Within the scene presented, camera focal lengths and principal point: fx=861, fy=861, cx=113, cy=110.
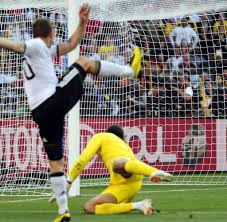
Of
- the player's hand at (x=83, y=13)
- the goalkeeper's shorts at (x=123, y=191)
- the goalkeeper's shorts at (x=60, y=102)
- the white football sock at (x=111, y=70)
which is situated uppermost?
the player's hand at (x=83, y=13)

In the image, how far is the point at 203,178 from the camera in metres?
18.2

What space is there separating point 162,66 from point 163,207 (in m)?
7.37

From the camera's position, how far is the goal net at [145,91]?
16562mm

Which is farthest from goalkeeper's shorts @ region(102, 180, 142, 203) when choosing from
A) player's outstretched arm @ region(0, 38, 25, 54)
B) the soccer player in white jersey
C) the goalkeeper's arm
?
player's outstretched arm @ region(0, 38, 25, 54)

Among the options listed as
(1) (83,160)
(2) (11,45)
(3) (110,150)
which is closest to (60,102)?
(2) (11,45)

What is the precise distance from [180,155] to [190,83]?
1.60 metres

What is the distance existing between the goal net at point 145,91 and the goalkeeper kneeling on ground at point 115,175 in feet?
17.0

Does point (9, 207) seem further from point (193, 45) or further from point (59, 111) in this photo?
point (193, 45)

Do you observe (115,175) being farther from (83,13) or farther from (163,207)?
(83,13)

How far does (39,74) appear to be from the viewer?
9141mm

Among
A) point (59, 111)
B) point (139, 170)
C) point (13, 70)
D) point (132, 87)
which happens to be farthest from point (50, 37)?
point (132, 87)

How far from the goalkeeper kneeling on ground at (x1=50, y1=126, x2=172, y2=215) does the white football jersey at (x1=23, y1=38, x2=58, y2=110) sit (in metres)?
1.70

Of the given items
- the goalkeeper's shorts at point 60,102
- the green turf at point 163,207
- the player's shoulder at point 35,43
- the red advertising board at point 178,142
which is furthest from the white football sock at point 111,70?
the red advertising board at point 178,142

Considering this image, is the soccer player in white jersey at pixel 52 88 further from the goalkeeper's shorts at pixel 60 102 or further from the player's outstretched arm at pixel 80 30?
the player's outstretched arm at pixel 80 30
